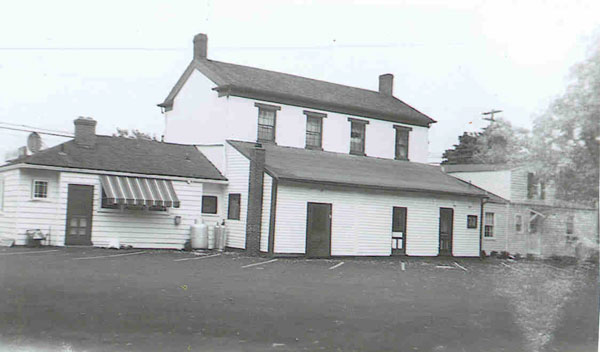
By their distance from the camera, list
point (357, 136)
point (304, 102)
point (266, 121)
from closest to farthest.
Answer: point (266, 121) < point (304, 102) < point (357, 136)

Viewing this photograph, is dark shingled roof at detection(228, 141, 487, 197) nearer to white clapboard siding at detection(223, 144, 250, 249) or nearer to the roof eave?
white clapboard siding at detection(223, 144, 250, 249)

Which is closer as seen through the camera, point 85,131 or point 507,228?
point 85,131

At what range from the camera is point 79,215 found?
2084cm

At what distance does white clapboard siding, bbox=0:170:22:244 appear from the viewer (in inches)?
787

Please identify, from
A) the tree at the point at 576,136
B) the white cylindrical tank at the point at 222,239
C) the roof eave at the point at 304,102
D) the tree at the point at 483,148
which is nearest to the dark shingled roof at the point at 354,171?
the roof eave at the point at 304,102

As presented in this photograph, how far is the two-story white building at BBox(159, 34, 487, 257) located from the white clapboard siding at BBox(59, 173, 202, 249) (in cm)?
160

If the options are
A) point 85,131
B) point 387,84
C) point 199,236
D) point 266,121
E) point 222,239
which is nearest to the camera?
point 85,131

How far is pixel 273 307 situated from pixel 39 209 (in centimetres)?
1257

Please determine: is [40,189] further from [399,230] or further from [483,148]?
[483,148]

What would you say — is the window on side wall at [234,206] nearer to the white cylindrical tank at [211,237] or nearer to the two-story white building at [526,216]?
the white cylindrical tank at [211,237]

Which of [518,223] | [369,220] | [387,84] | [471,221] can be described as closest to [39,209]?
[369,220]

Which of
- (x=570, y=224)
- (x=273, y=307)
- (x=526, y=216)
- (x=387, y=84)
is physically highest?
(x=387, y=84)

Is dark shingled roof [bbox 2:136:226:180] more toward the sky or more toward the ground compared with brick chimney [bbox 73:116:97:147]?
more toward the ground

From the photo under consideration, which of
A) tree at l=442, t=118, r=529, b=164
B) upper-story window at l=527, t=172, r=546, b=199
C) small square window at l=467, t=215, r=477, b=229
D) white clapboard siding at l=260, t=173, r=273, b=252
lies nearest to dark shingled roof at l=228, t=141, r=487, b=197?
white clapboard siding at l=260, t=173, r=273, b=252
